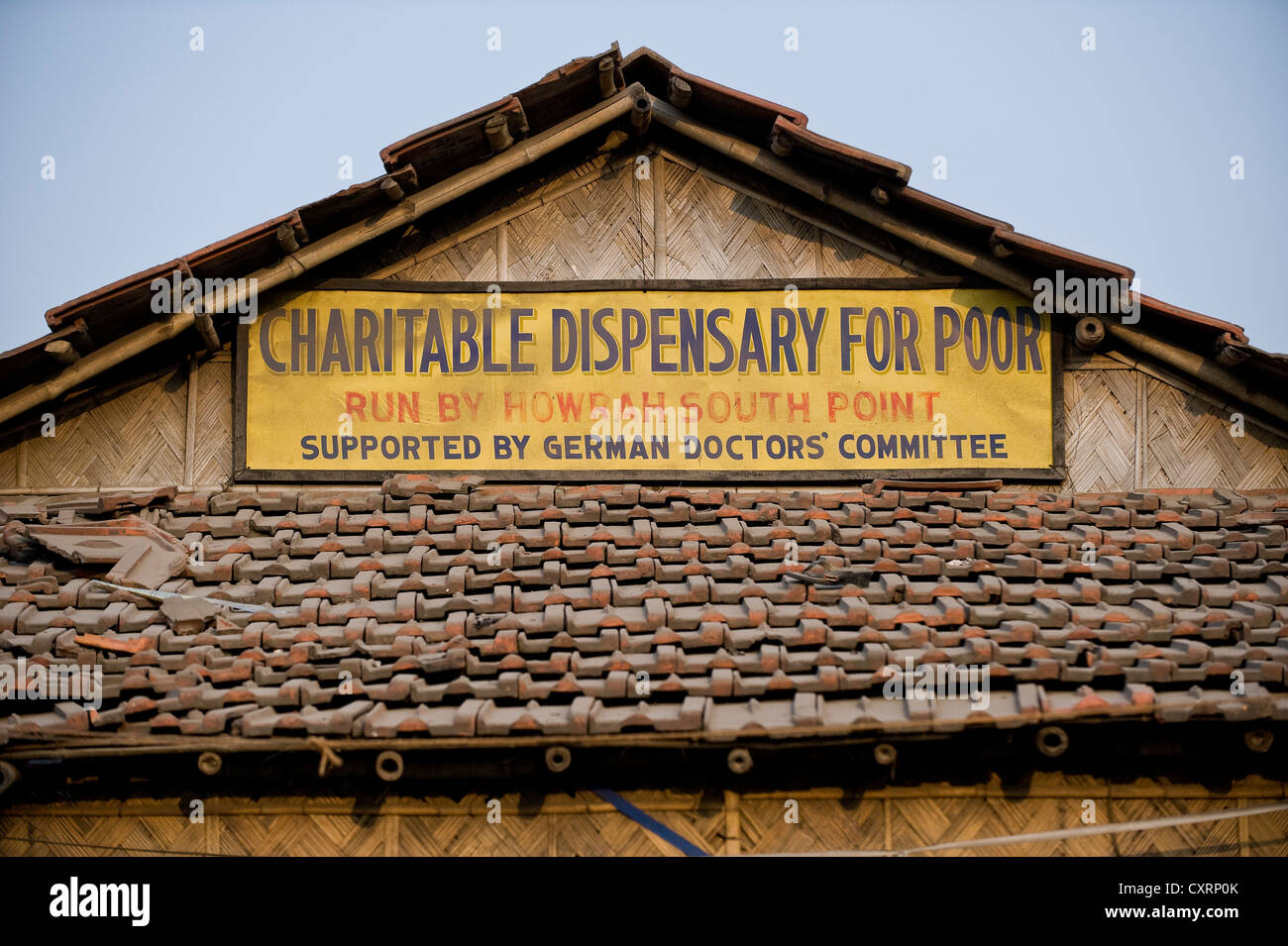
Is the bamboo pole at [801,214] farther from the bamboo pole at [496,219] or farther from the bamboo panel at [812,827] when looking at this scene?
the bamboo panel at [812,827]

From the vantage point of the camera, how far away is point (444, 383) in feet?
28.7

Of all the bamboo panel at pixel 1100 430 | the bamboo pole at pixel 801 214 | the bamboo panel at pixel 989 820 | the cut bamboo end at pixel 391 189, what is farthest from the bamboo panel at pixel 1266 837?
the cut bamboo end at pixel 391 189

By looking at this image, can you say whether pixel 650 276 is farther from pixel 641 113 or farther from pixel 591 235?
pixel 641 113

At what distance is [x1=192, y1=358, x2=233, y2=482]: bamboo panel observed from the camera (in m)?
8.65

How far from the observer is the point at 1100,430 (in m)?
8.77

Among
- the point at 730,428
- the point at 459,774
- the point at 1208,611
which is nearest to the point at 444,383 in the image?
the point at 730,428

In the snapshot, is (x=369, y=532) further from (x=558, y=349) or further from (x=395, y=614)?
(x=558, y=349)

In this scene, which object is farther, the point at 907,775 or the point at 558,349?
the point at 558,349

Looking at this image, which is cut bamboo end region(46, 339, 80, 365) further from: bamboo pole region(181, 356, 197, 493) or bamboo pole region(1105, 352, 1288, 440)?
bamboo pole region(1105, 352, 1288, 440)

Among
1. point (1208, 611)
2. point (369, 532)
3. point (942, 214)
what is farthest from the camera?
point (942, 214)

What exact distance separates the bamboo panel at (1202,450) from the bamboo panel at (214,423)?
680 cm

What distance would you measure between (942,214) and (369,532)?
4673mm

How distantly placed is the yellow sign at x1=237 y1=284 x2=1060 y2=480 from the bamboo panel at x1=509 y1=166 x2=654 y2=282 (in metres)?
0.22

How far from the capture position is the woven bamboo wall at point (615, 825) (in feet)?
22.3
